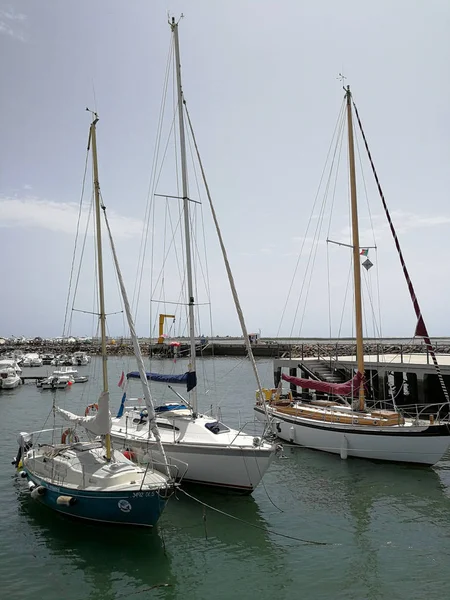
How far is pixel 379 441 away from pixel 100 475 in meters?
11.6

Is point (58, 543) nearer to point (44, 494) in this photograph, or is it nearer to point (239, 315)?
point (44, 494)

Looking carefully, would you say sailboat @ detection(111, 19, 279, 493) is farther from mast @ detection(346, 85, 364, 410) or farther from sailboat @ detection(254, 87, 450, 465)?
mast @ detection(346, 85, 364, 410)

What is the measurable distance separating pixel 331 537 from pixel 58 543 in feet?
24.7

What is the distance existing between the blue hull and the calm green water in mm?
374

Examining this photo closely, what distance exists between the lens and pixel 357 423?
21188 mm

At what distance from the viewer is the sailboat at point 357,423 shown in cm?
1950

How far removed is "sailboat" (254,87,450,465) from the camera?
64.0 ft

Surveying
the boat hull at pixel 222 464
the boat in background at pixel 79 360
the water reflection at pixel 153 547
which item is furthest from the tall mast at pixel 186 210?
the boat in background at pixel 79 360

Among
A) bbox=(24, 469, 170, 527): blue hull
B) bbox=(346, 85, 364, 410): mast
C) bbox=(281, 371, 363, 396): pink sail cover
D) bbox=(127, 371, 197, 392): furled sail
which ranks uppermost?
bbox=(346, 85, 364, 410): mast

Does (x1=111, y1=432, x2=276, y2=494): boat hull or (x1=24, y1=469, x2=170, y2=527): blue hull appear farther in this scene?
(x1=111, y1=432, x2=276, y2=494): boat hull

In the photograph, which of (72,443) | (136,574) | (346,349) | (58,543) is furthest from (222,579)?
(346,349)

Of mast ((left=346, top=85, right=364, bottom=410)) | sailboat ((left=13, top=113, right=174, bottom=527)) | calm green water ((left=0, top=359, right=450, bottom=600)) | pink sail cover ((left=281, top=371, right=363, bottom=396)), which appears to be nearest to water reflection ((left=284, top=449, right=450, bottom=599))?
calm green water ((left=0, top=359, right=450, bottom=600))

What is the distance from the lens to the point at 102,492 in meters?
13.6

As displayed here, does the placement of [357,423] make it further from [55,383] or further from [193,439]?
[55,383]
